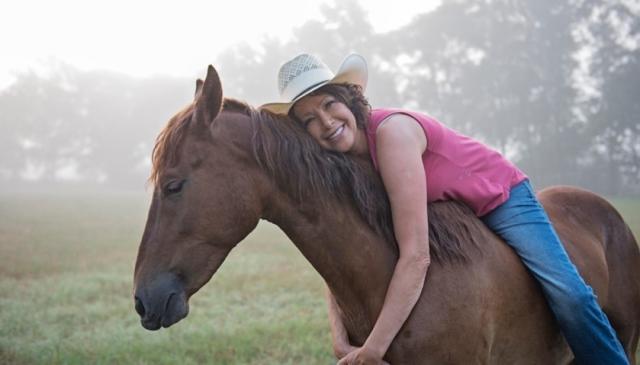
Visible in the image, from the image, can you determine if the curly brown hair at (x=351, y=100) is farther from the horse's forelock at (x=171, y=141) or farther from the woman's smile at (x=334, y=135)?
the horse's forelock at (x=171, y=141)

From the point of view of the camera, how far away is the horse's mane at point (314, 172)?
2137 millimetres

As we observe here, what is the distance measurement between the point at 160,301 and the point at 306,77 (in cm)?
113

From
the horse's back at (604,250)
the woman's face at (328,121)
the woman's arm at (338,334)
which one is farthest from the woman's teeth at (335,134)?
the horse's back at (604,250)

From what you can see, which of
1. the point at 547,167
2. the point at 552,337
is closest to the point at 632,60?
the point at 547,167

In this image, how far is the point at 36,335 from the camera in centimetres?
568

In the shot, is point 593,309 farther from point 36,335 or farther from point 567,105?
point 567,105

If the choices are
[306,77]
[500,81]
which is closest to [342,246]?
[306,77]

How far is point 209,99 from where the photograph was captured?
2070mm

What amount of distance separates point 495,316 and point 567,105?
109 ft

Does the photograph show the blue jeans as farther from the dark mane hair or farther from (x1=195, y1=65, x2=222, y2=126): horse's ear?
(x1=195, y1=65, x2=222, y2=126): horse's ear

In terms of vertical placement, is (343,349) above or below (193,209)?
below

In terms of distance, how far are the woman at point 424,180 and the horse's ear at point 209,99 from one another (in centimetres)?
27

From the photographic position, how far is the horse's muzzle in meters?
2.01

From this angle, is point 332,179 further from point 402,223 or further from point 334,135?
point 402,223
